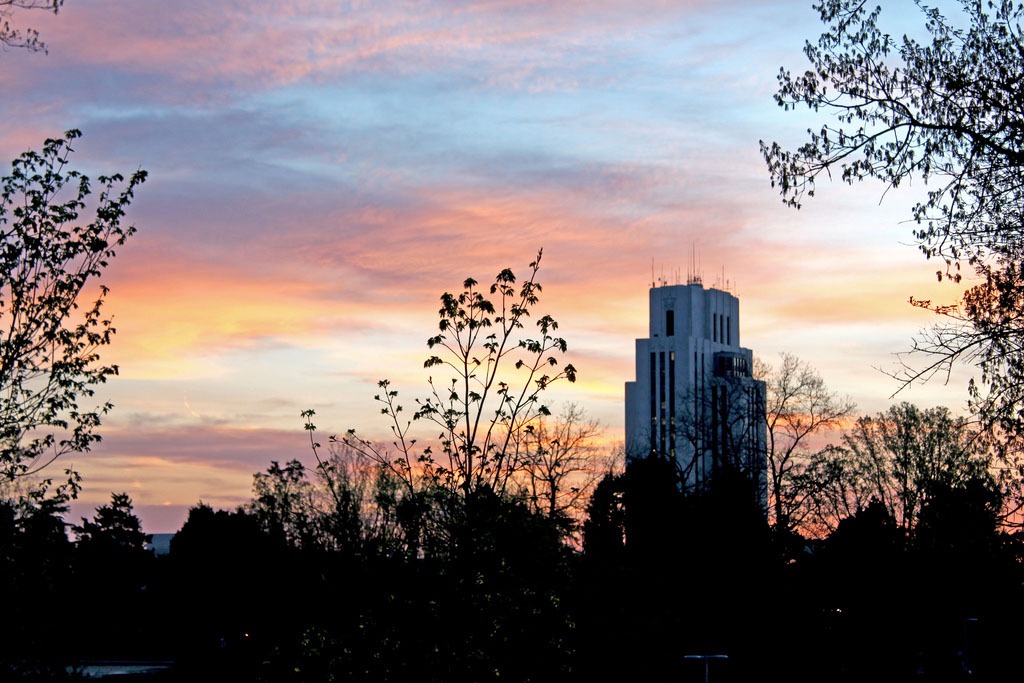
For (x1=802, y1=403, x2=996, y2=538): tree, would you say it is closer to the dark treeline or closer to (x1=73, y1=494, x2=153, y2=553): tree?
the dark treeline

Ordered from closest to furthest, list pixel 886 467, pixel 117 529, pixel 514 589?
→ pixel 514 589 < pixel 886 467 < pixel 117 529

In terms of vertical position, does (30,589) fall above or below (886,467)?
below

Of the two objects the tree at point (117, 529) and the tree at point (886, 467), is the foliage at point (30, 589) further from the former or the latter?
the tree at point (117, 529)

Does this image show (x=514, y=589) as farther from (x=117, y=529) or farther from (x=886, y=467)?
(x=117, y=529)

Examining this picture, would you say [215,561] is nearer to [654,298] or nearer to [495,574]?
[495,574]

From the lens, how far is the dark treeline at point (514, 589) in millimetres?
15461

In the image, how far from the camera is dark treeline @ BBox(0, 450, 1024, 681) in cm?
1546

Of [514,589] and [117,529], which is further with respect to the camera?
[117,529]

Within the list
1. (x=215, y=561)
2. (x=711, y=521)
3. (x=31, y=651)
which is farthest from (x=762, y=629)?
(x=215, y=561)

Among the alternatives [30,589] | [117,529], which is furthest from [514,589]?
[117,529]

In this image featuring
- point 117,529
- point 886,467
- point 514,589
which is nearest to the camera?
point 514,589

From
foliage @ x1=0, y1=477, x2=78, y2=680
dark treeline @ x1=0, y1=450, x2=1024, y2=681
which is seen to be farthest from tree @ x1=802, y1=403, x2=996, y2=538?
foliage @ x1=0, y1=477, x2=78, y2=680

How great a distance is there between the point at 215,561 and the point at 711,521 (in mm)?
29809

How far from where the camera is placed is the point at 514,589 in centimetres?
1551
